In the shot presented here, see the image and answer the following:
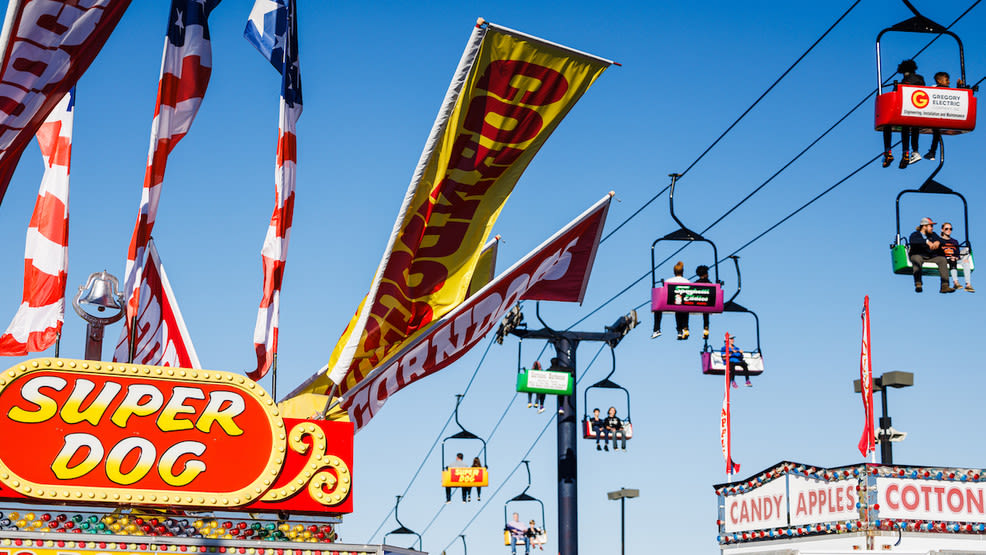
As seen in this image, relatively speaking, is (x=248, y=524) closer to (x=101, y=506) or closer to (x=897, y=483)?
(x=101, y=506)

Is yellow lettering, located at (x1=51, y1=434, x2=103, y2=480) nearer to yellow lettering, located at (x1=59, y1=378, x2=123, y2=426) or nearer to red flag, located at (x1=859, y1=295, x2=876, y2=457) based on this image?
yellow lettering, located at (x1=59, y1=378, x2=123, y2=426)

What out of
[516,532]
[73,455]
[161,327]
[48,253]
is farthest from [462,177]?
[516,532]

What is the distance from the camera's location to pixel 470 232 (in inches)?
612

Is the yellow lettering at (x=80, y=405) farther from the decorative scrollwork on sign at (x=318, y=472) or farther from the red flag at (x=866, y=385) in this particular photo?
the red flag at (x=866, y=385)

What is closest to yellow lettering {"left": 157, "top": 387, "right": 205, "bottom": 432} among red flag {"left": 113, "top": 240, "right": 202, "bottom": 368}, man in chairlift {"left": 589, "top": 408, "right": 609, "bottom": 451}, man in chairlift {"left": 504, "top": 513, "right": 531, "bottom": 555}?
red flag {"left": 113, "top": 240, "right": 202, "bottom": 368}

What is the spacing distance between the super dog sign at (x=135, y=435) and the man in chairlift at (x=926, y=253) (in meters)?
8.12

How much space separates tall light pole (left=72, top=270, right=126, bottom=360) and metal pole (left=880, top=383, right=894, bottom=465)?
1771 centimetres

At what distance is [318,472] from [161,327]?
638 centimetres

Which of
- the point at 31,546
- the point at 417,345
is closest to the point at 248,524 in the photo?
the point at 31,546

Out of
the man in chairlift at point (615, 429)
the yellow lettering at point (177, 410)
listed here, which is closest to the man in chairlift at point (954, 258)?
the yellow lettering at point (177, 410)

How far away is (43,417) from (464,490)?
73.7 feet

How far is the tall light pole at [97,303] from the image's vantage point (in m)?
14.2

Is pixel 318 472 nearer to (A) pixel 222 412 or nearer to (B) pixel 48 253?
(A) pixel 222 412

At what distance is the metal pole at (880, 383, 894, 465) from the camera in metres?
27.0
